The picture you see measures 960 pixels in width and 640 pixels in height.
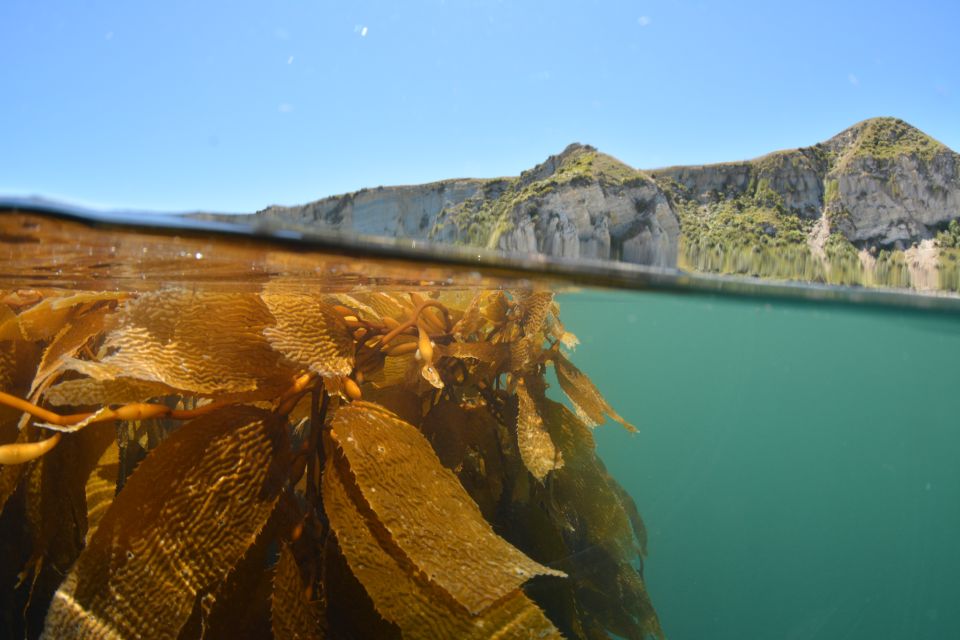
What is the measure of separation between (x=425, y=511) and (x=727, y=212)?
3900 millimetres

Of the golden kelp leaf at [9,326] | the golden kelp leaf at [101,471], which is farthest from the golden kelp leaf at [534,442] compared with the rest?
the golden kelp leaf at [9,326]

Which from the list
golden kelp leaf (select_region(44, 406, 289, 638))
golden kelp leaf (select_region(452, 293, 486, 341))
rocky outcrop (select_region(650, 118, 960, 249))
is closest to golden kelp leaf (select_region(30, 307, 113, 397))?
golden kelp leaf (select_region(44, 406, 289, 638))

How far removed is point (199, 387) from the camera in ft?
3.03

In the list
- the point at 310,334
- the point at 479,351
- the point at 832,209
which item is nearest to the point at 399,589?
the point at 310,334

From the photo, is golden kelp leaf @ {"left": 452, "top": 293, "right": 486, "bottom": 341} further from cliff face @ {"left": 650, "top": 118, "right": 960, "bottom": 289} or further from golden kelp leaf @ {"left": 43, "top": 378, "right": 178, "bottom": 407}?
cliff face @ {"left": 650, "top": 118, "right": 960, "bottom": 289}

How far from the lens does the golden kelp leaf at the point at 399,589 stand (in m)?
0.87

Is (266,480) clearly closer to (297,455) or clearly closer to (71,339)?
(297,455)

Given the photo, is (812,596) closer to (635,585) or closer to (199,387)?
(635,585)

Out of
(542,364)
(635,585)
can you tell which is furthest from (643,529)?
(542,364)

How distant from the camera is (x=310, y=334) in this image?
39.9 inches

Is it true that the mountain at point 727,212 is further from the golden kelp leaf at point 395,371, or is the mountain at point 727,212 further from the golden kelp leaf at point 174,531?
the golden kelp leaf at point 174,531

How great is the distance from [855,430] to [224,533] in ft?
14.1

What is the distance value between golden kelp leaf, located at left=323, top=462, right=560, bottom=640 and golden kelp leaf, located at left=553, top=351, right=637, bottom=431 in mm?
700

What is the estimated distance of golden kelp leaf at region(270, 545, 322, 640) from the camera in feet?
2.85
